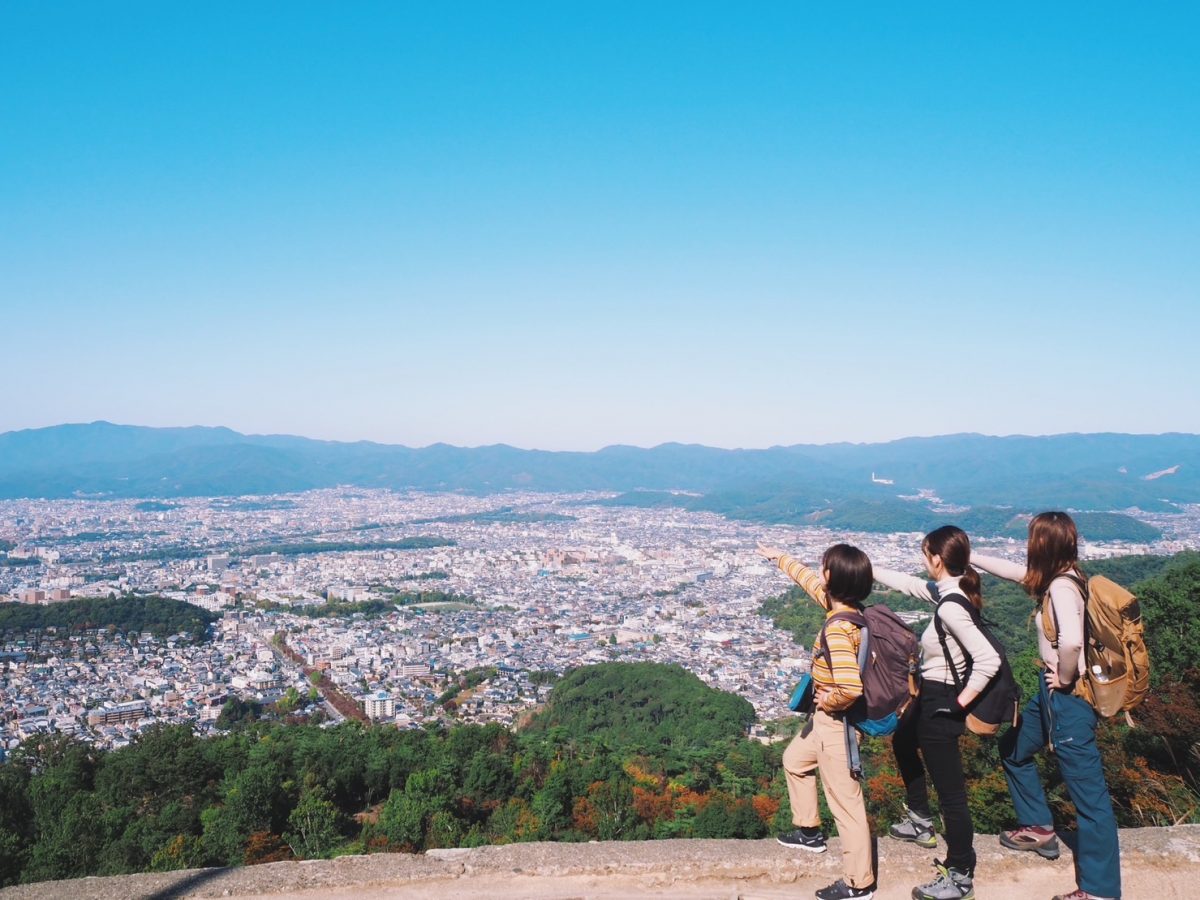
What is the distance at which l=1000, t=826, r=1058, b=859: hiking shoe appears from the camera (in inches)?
96.3

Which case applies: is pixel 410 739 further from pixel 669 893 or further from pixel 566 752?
pixel 669 893

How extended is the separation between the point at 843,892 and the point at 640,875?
69cm

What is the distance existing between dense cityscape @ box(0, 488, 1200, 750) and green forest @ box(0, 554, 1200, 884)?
6.45 m

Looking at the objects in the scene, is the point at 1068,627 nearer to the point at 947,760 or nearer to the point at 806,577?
the point at 947,760

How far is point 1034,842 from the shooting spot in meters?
2.46

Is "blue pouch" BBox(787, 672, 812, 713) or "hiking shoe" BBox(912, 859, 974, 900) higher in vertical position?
"blue pouch" BBox(787, 672, 812, 713)

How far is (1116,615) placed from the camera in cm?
204

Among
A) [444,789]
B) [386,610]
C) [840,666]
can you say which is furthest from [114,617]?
[840,666]

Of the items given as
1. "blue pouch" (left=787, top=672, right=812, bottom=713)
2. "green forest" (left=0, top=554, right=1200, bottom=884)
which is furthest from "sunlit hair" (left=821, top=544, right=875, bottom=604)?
"green forest" (left=0, top=554, right=1200, bottom=884)

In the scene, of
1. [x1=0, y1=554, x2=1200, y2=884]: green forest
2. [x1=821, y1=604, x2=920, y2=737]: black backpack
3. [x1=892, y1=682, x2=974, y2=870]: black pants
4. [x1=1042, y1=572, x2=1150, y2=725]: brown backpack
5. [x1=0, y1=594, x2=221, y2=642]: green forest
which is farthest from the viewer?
[x1=0, y1=594, x2=221, y2=642]: green forest

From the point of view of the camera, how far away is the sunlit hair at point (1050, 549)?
211cm

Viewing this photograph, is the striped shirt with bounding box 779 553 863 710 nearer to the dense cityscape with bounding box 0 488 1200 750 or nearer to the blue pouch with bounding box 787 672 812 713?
the blue pouch with bounding box 787 672 812 713

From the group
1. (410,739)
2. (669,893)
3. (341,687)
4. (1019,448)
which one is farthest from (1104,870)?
(1019,448)

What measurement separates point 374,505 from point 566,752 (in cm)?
7802
